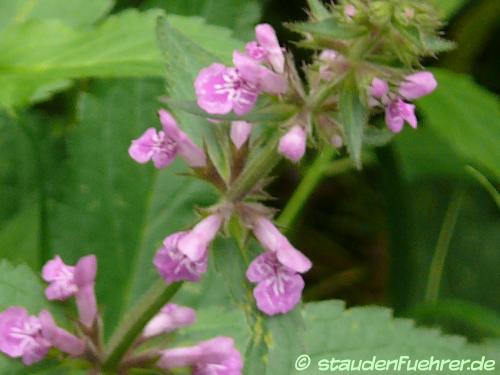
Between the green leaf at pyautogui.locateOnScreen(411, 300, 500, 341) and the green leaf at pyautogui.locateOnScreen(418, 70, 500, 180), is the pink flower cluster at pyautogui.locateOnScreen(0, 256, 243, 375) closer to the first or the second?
the green leaf at pyautogui.locateOnScreen(411, 300, 500, 341)

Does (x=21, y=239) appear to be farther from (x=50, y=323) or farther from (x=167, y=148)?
(x=167, y=148)

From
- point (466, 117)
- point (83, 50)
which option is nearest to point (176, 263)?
point (83, 50)

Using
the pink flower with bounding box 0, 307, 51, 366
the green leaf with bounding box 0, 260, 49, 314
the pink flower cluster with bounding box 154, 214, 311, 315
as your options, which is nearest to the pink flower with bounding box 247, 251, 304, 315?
the pink flower cluster with bounding box 154, 214, 311, 315

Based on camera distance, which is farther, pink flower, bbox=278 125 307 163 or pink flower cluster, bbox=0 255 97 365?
pink flower cluster, bbox=0 255 97 365

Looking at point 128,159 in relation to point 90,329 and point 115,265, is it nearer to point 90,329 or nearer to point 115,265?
point 115,265

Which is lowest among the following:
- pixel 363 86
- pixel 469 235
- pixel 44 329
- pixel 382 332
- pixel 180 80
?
pixel 469 235

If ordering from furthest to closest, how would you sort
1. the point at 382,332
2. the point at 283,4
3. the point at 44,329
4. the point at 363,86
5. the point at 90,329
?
the point at 283,4 → the point at 382,332 → the point at 90,329 → the point at 44,329 → the point at 363,86

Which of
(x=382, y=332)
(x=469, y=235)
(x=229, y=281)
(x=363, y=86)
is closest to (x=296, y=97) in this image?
(x=363, y=86)
